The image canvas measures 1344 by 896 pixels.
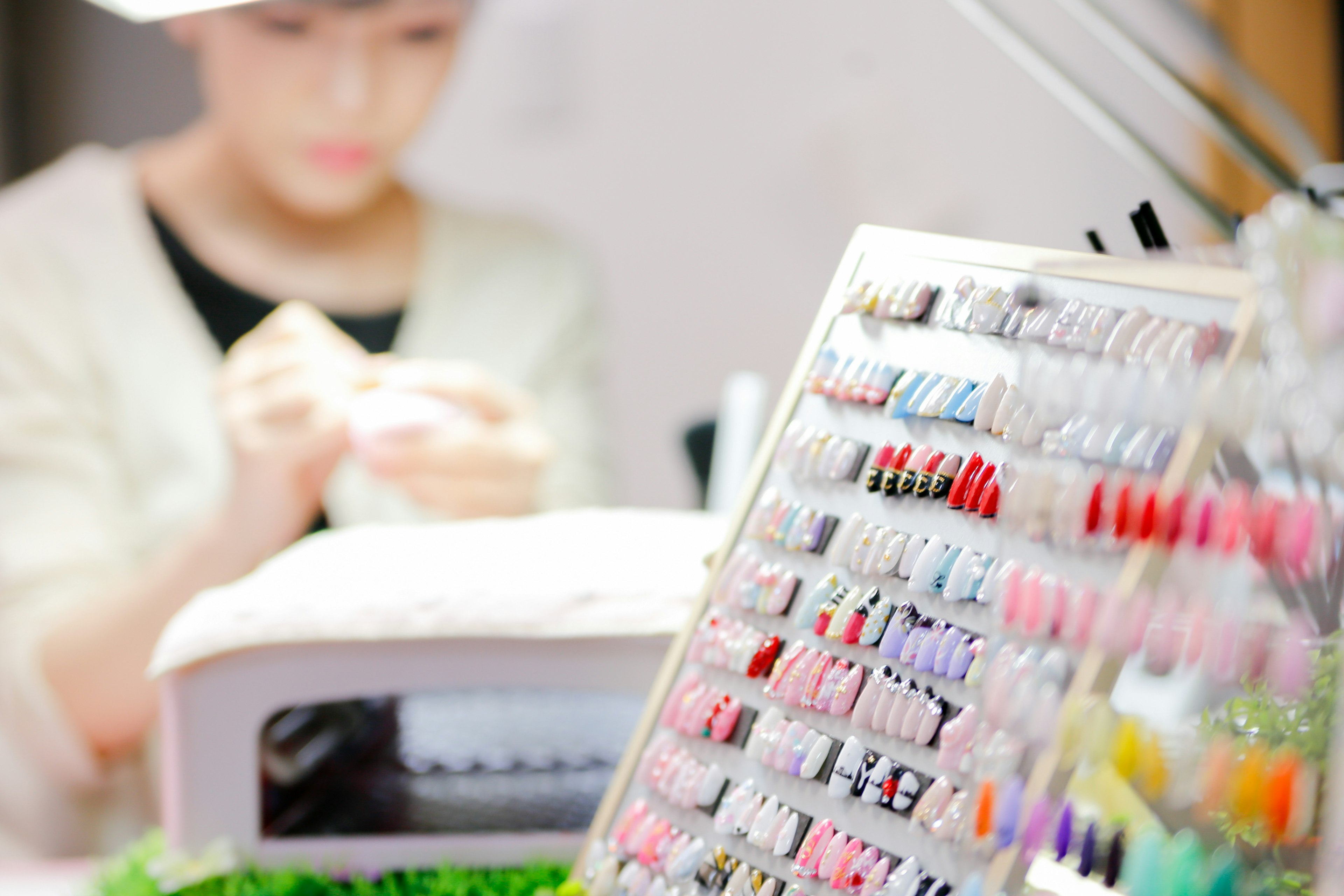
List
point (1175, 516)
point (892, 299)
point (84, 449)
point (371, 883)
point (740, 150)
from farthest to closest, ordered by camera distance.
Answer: point (740, 150), point (84, 449), point (371, 883), point (892, 299), point (1175, 516)

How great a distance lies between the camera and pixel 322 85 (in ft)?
5.76

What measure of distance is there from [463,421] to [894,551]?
1126mm

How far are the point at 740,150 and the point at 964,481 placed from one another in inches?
48.2

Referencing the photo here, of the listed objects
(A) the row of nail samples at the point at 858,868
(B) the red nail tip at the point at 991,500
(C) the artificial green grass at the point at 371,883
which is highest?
(B) the red nail tip at the point at 991,500

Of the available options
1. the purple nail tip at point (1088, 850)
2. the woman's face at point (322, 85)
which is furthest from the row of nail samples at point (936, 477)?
the woman's face at point (322, 85)

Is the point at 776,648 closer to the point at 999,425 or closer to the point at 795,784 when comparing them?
the point at 795,784

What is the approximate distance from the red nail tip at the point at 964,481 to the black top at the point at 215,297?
139 centimetres

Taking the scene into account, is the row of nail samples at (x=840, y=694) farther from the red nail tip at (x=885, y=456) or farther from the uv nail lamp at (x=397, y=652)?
the uv nail lamp at (x=397, y=652)

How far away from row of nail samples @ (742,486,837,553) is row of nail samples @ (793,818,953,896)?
0.21 meters

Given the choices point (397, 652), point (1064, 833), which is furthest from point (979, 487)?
point (397, 652)

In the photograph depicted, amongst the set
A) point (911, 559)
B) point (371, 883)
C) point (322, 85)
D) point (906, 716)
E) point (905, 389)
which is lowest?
point (371, 883)

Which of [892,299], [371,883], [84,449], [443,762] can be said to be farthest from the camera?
[84,449]

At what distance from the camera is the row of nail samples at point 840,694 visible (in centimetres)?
72

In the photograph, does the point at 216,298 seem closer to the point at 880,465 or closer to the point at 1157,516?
the point at 880,465
